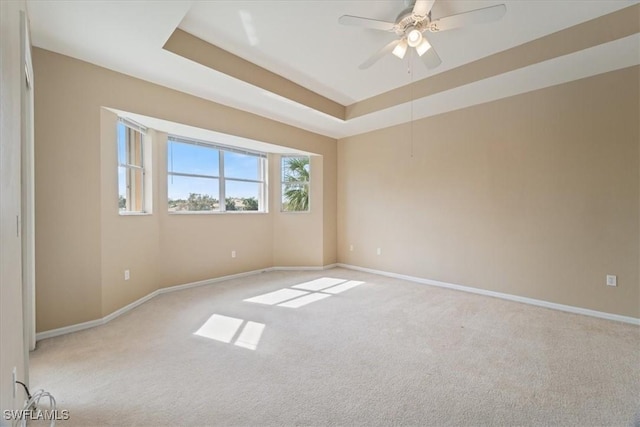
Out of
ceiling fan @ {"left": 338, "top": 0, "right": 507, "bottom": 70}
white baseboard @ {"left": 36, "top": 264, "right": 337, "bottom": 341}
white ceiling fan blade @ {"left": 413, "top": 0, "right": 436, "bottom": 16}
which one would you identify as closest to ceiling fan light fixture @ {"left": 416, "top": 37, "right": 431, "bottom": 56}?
ceiling fan @ {"left": 338, "top": 0, "right": 507, "bottom": 70}

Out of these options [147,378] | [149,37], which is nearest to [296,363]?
[147,378]

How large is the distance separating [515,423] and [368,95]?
4025 millimetres

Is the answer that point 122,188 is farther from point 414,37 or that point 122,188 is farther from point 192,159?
point 414,37

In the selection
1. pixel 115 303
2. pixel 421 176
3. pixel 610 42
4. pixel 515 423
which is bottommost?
pixel 515 423

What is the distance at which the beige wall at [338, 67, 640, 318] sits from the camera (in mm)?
2951

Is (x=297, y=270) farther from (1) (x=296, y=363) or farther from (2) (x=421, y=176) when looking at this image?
(1) (x=296, y=363)

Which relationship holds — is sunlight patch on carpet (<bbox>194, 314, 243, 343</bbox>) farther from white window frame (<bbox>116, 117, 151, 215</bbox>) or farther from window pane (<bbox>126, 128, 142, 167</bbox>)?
window pane (<bbox>126, 128, 142, 167</bbox>)

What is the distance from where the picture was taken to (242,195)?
4.96 meters

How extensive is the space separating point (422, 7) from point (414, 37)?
28 cm

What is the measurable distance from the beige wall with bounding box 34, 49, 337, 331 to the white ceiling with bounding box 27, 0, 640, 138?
0.22 metres

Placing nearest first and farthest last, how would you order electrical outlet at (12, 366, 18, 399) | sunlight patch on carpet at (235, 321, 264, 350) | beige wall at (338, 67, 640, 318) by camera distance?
electrical outlet at (12, 366, 18, 399) → sunlight patch on carpet at (235, 321, 264, 350) → beige wall at (338, 67, 640, 318)

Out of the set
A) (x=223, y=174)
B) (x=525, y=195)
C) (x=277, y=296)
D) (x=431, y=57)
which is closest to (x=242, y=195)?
(x=223, y=174)

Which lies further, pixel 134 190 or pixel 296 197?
pixel 296 197

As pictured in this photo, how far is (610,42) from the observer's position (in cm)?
246
